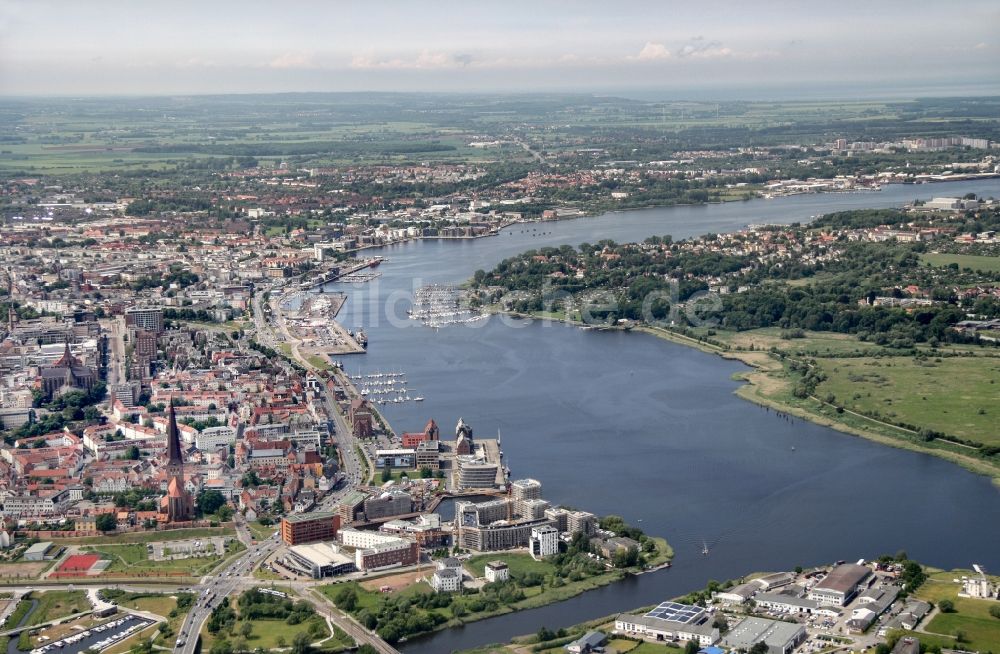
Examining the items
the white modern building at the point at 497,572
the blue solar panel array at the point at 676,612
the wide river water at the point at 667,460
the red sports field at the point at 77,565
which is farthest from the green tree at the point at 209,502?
the blue solar panel array at the point at 676,612

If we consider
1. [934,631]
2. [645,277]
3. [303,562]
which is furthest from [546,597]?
[645,277]

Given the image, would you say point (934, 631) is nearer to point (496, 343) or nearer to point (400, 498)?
point (400, 498)

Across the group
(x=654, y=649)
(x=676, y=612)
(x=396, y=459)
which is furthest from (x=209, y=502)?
(x=654, y=649)

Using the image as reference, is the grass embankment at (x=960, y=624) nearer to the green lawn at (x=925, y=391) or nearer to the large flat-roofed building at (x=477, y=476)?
the large flat-roofed building at (x=477, y=476)

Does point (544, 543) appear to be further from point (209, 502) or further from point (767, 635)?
point (209, 502)

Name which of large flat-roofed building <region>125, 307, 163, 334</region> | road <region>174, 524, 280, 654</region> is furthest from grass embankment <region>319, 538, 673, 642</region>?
large flat-roofed building <region>125, 307, 163, 334</region>
